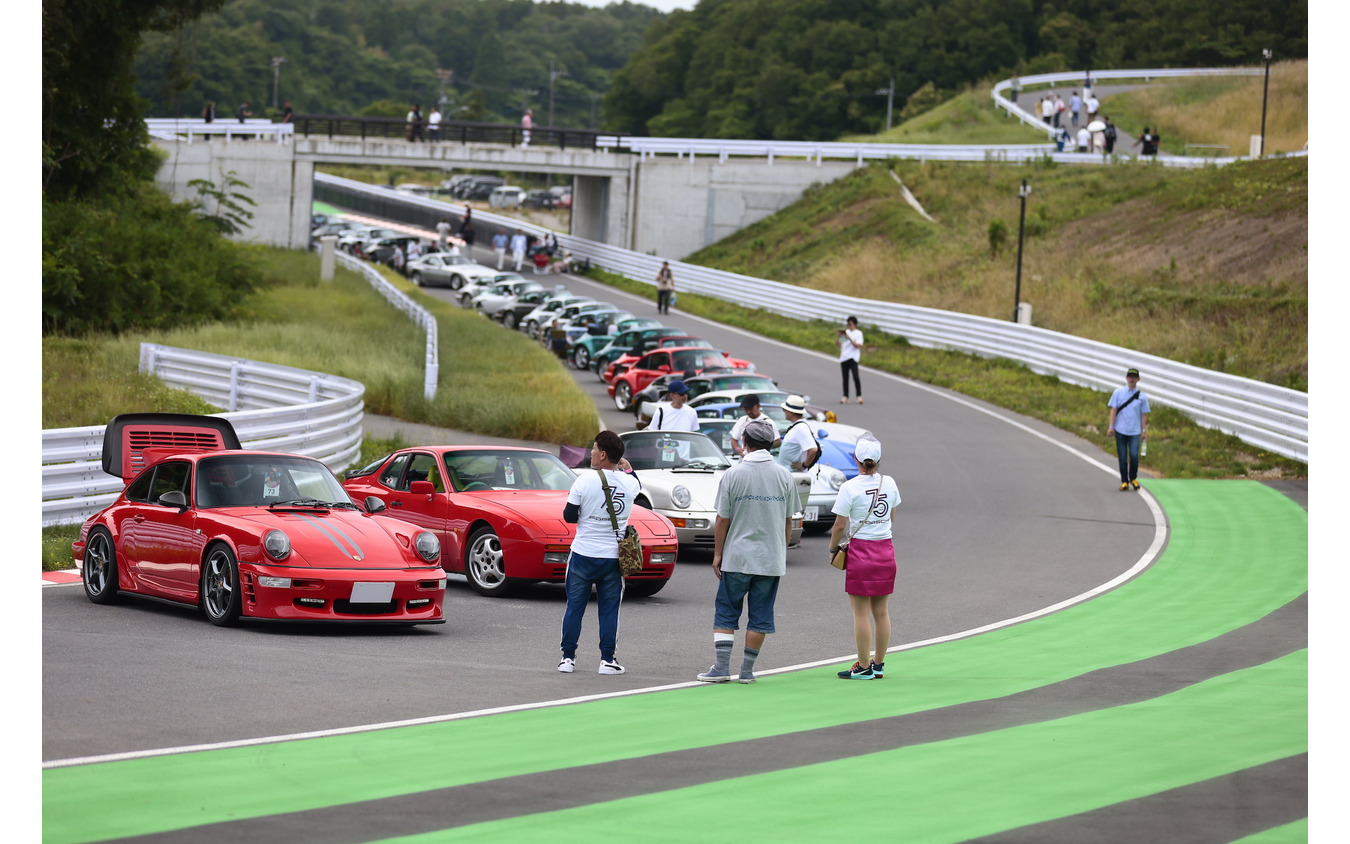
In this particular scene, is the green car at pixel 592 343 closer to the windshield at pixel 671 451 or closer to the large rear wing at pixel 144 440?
the windshield at pixel 671 451

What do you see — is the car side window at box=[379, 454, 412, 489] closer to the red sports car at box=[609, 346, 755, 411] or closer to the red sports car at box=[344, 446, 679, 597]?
the red sports car at box=[344, 446, 679, 597]

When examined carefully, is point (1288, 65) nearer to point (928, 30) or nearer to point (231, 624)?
point (928, 30)

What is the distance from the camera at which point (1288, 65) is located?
75.2 metres

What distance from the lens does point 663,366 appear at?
30469mm

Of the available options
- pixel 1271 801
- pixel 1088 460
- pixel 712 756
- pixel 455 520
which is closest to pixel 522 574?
pixel 455 520

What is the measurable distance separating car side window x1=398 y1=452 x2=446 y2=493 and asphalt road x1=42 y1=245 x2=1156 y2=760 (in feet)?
3.66

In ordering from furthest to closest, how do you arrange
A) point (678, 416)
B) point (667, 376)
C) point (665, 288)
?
point (665, 288) → point (667, 376) → point (678, 416)

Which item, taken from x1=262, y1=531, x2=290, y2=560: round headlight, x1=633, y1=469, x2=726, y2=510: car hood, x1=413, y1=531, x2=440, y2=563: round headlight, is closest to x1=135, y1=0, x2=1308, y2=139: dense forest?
x1=633, y1=469, x2=726, y2=510: car hood

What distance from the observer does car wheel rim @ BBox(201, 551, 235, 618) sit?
11.0 meters

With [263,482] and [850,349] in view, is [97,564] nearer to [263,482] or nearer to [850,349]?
[263,482]

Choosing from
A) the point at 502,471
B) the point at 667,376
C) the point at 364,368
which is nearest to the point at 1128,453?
the point at 667,376

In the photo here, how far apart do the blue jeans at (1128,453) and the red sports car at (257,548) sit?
13855 mm

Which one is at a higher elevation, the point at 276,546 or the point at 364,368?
the point at 364,368

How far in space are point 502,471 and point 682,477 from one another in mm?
2833
